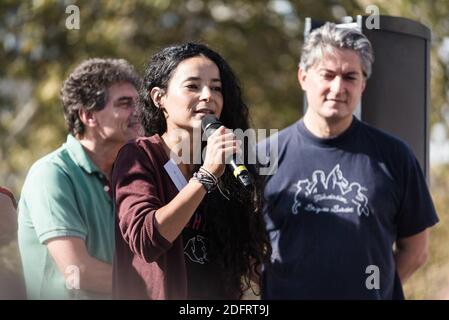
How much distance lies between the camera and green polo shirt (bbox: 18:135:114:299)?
374cm

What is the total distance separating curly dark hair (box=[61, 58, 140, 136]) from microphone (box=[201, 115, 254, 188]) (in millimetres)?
1046

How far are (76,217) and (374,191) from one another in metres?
1.27

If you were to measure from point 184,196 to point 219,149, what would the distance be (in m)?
0.19

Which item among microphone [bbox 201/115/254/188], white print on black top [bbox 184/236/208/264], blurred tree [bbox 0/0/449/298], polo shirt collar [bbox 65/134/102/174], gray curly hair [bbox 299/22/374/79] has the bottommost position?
white print on black top [bbox 184/236/208/264]

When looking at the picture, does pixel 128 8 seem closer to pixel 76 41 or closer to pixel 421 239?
pixel 76 41

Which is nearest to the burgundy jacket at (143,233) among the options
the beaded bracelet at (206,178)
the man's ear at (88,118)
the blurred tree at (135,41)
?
the beaded bracelet at (206,178)

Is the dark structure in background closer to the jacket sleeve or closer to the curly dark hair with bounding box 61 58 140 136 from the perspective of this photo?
the curly dark hair with bounding box 61 58 140 136

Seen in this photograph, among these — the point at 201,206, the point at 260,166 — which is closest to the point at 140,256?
the point at 201,206

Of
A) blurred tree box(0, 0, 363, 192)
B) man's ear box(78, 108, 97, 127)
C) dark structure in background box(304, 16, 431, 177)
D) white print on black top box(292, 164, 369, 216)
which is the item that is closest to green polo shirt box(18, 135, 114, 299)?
man's ear box(78, 108, 97, 127)

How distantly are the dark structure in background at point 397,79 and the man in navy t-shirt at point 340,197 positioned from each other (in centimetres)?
17

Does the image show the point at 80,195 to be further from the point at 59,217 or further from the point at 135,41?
the point at 135,41

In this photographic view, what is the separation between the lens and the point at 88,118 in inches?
165

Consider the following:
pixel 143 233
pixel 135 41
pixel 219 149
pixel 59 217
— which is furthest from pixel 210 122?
pixel 135 41

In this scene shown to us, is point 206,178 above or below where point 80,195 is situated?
below
